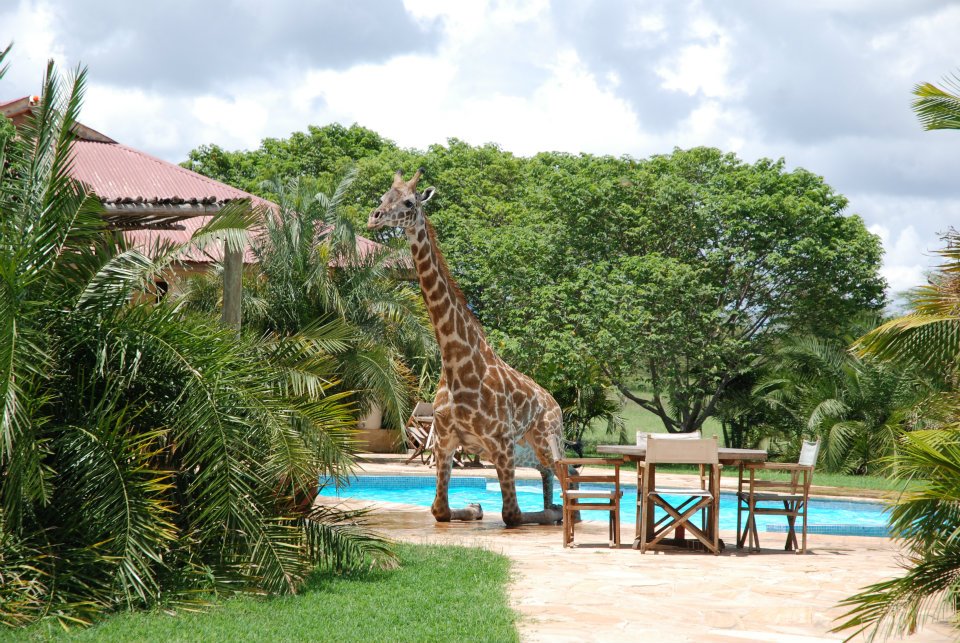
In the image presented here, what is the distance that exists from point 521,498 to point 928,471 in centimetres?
1169

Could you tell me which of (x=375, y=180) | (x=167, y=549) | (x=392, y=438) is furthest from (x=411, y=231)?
(x=375, y=180)

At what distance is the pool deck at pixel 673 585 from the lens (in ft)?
18.6

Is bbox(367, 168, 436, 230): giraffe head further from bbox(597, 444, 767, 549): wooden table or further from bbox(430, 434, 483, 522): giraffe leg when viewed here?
bbox(597, 444, 767, 549): wooden table

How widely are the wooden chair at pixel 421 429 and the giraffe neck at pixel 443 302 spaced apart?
26.9 ft

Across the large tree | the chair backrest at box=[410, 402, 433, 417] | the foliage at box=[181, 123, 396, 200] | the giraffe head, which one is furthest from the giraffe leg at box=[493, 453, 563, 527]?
the foliage at box=[181, 123, 396, 200]

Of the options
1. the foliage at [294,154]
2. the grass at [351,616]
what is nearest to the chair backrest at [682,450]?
the grass at [351,616]

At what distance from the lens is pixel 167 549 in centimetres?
589

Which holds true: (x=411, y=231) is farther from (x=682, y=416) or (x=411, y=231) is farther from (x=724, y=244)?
(x=682, y=416)

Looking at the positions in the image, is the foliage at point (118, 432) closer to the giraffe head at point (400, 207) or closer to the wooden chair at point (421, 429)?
the giraffe head at point (400, 207)

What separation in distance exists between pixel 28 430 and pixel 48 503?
1.89ft

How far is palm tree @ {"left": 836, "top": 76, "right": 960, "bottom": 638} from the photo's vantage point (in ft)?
15.5

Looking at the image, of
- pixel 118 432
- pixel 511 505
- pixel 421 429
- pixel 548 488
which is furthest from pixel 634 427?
pixel 118 432

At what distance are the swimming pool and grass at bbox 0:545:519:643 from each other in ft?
23.0

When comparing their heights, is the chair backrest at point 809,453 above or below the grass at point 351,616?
above
